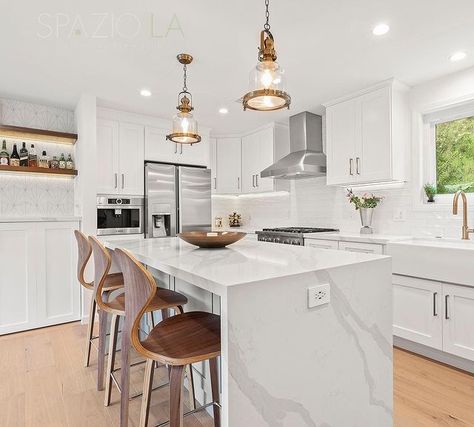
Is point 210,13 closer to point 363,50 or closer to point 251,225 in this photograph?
point 363,50

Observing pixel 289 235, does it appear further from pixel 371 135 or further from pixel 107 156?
pixel 107 156

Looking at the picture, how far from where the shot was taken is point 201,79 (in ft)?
10.4

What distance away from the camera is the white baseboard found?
2389mm

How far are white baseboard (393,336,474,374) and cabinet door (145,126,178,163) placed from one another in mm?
3366

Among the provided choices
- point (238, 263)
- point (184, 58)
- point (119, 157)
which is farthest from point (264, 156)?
point (238, 263)

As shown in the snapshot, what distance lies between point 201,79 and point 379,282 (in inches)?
99.7

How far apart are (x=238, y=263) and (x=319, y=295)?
15.2 inches

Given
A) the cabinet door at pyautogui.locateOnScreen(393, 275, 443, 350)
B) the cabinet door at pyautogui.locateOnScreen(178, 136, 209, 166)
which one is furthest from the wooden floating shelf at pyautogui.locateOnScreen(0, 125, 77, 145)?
the cabinet door at pyautogui.locateOnScreen(393, 275, 443, 350)

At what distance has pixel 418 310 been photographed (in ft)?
8.58

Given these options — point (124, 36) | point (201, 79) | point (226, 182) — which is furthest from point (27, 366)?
point (226, 182)

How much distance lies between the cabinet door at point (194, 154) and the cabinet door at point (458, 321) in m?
3.31

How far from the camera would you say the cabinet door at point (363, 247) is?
2.97 m

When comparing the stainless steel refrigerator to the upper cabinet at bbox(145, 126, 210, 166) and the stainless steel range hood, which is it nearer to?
the upper cabinet at bbox(145, 126, 210, 166)

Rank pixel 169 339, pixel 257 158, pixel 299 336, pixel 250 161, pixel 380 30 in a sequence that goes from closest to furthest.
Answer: pixel 299 336
pixel 169 339
pixel 380 30
pixel 257 158
pixel 250 161
